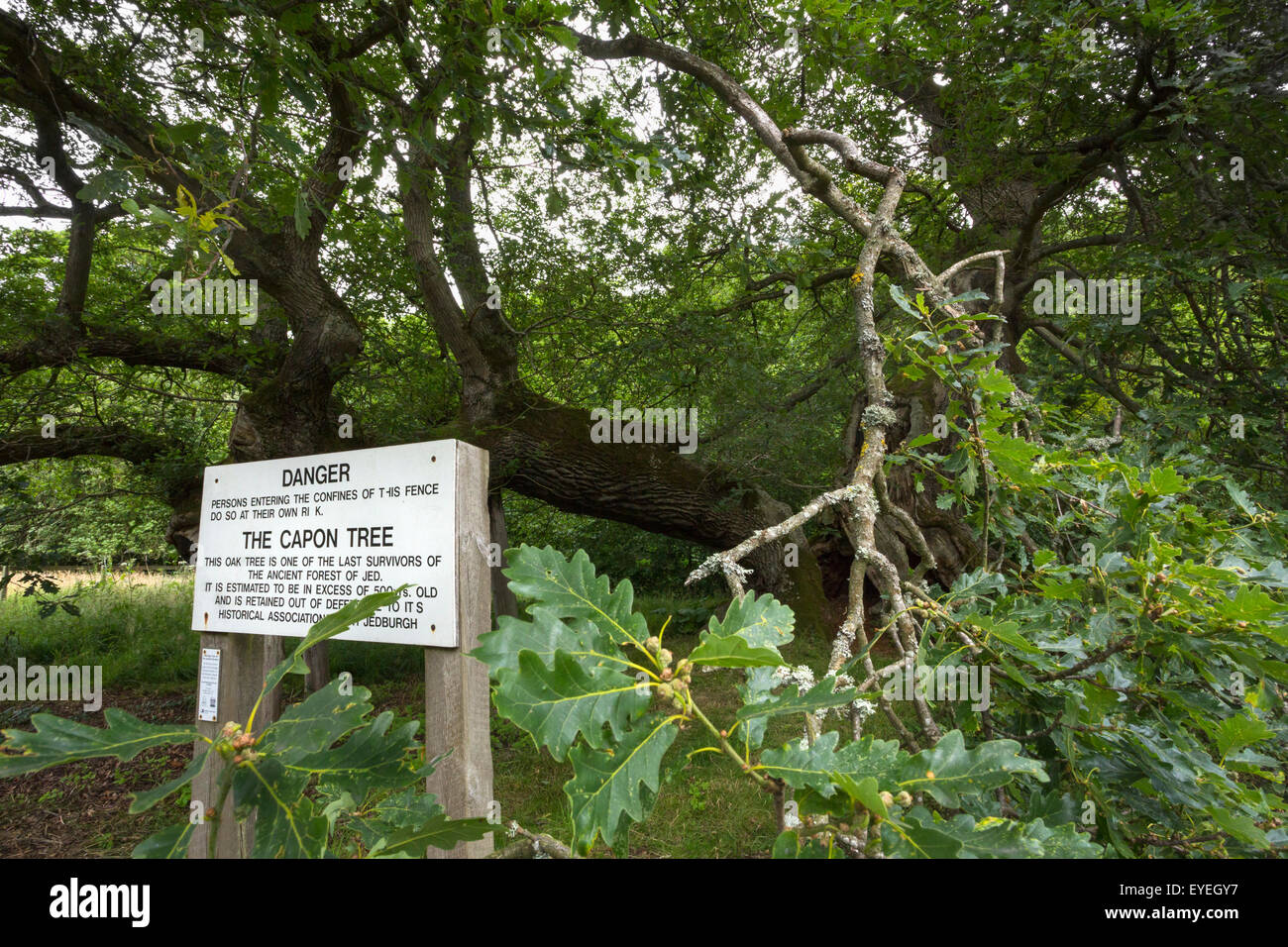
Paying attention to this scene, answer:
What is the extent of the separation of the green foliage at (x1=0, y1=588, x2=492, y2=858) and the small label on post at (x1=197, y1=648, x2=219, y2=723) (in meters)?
2.01

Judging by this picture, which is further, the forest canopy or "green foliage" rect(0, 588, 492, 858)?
the forest canopy

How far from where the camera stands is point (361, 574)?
87.1 inches

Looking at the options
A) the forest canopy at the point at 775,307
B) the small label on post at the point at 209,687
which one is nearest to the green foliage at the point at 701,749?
the forest canopy at the point at 775,307

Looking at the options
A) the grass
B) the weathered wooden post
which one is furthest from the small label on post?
the grass

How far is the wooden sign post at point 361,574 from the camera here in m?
2.00

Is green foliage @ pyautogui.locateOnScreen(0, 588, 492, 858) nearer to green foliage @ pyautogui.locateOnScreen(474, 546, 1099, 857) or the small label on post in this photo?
green foliage @ pyautogui.locateOnScreen(474, 546, 1099, 857)

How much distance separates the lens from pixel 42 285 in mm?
4582

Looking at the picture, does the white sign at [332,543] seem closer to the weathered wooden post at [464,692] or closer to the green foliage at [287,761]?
the weathered wooden post at [464,692]

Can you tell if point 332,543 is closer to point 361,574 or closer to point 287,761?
point 361,574

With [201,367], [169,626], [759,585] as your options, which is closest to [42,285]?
[201,367]

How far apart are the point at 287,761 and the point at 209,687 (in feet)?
7.39

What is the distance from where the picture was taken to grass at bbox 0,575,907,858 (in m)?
3.31
